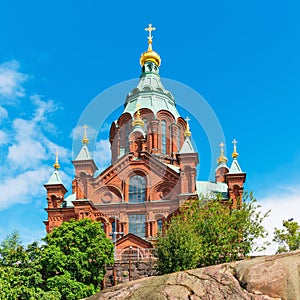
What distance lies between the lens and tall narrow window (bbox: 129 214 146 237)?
136 ft

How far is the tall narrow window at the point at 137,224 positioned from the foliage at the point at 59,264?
410 inches

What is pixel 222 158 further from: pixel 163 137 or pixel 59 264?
pixel 59 264

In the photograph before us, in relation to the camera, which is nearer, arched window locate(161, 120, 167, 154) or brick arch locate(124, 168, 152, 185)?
brick arch locate(124, 168, 152, 185)

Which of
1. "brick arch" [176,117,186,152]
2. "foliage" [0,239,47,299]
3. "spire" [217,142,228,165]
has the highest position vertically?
"brick arch" [176,117,186,152]

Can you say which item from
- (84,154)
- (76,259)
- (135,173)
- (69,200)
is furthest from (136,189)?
(76,259)

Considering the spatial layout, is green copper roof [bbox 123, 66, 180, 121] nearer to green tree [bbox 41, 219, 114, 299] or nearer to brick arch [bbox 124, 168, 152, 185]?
brick arch [bbox 124, 168, 152, 185]

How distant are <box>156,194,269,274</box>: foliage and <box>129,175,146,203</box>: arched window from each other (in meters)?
10.9

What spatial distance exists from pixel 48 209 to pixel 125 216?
6296 mm

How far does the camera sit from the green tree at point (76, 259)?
88.4ft

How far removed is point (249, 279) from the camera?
48.1ft

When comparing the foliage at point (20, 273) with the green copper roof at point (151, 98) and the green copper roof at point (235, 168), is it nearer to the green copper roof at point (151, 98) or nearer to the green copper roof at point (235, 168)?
the green copper roof at point (235, 168)

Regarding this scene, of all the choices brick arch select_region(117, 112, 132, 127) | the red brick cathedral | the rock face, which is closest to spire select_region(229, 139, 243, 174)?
the red brick cathedral

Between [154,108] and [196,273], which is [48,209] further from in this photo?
[196,273]

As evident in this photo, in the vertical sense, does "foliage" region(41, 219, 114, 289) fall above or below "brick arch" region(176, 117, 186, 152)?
below
